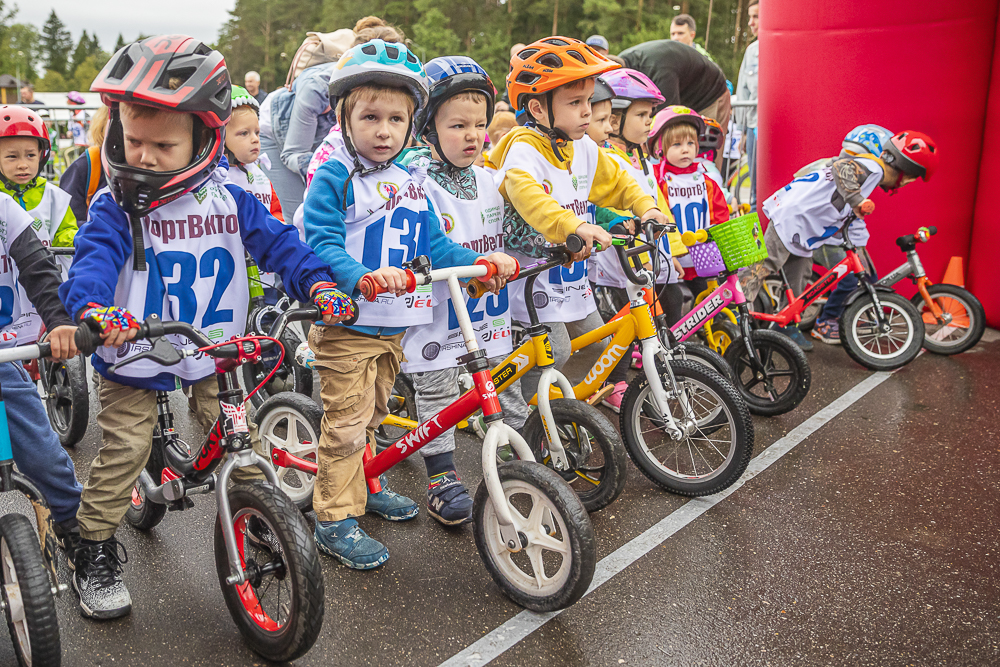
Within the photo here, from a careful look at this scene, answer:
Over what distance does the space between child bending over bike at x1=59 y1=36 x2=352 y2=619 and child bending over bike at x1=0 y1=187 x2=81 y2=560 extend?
0.18m

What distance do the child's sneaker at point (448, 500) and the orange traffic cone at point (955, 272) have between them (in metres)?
4.87

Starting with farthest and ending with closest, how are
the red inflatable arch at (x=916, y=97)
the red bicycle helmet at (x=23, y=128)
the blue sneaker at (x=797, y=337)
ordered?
the red inflatable arch at (x=916, y=97) < the blue sneaker at (x=797, y=337) < the red bicycle helmet at (x=23, y=128)

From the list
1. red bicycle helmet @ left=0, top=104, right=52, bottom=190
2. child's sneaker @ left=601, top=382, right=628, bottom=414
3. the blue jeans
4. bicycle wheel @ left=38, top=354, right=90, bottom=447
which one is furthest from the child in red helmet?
child's sneaker @ left=601, top=382, right=628, bottom=414

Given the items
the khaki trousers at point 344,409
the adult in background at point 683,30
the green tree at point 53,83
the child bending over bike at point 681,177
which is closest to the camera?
the khaki trousers at point 344,409

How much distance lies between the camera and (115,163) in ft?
8.65

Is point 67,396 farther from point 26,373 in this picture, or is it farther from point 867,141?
point 867,141

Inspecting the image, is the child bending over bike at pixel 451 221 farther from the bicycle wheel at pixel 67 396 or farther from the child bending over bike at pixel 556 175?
the bicycle wheel at pixel 67 396

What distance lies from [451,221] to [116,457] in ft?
5.36

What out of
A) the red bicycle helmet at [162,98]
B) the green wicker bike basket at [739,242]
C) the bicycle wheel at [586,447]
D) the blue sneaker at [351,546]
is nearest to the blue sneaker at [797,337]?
the green wicker bike basket at [739,242]

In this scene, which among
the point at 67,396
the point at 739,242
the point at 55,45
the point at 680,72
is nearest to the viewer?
the point at 67,396

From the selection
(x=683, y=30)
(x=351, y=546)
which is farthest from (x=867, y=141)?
(x=683, y=30)

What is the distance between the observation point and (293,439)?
3.81m

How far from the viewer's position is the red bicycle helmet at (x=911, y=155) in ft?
18.6

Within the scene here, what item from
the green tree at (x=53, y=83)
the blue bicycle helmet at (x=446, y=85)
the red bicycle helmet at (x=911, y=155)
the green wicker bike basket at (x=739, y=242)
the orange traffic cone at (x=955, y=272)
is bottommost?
the orange traffic cone at (x=955, y=272)
